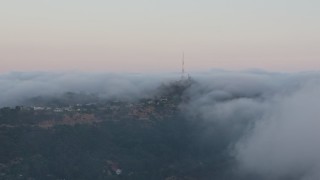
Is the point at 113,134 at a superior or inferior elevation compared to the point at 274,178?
superior

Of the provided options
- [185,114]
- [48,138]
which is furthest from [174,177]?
[185,114]

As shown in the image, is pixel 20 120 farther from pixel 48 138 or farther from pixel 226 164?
pixel 226 164

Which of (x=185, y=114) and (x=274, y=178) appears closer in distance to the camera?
(x=274, y=178)

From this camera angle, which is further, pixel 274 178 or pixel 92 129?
pixel 92 129

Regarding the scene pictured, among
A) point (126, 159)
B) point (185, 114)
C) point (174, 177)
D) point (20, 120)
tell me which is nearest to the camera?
point (174, 177)

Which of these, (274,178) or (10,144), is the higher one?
(10,144)

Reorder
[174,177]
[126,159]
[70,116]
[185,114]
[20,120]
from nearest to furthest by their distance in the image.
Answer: [174,177] → [126,159] → [20,120] → [70,116] → [185,114]

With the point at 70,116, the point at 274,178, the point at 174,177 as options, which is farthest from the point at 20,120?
the point at 274,178

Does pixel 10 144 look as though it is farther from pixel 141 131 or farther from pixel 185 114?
pixel 185 114

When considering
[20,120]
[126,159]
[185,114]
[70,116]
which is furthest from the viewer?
[185,114]
